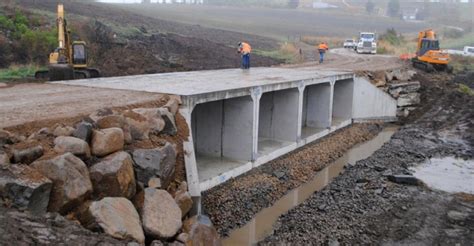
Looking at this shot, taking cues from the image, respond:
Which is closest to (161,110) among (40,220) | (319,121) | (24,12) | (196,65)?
(40,220)

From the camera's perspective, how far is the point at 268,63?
108ft

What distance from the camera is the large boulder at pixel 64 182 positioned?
21.6 feet

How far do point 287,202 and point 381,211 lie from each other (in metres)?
2.86

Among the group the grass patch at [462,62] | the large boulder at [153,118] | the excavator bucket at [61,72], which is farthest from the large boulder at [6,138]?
the grass patch at [462,62]

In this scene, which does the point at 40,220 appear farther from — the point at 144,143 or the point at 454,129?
the point at 454,129

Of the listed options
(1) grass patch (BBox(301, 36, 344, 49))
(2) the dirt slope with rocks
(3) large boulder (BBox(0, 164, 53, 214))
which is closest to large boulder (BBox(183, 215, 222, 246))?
(3) large boulder (BBox(0, 164, 53, 214))

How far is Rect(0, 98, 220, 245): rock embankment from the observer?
6.30 meters

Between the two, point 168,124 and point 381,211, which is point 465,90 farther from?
point 168,124

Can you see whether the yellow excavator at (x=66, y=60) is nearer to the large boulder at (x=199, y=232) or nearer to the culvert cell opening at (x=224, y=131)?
the culvert cell opening at (x=224, y=131)

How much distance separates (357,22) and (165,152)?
89.8m

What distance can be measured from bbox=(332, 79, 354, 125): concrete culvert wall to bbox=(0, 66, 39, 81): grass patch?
44.0 feet

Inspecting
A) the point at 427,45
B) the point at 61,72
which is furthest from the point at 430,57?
the point at 61,72

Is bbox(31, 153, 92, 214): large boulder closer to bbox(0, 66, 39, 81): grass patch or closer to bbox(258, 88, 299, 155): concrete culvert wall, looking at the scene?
bbox(258, 88, 299, 155): concrete culvert wall

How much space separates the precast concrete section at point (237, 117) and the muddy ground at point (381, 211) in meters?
2.20
